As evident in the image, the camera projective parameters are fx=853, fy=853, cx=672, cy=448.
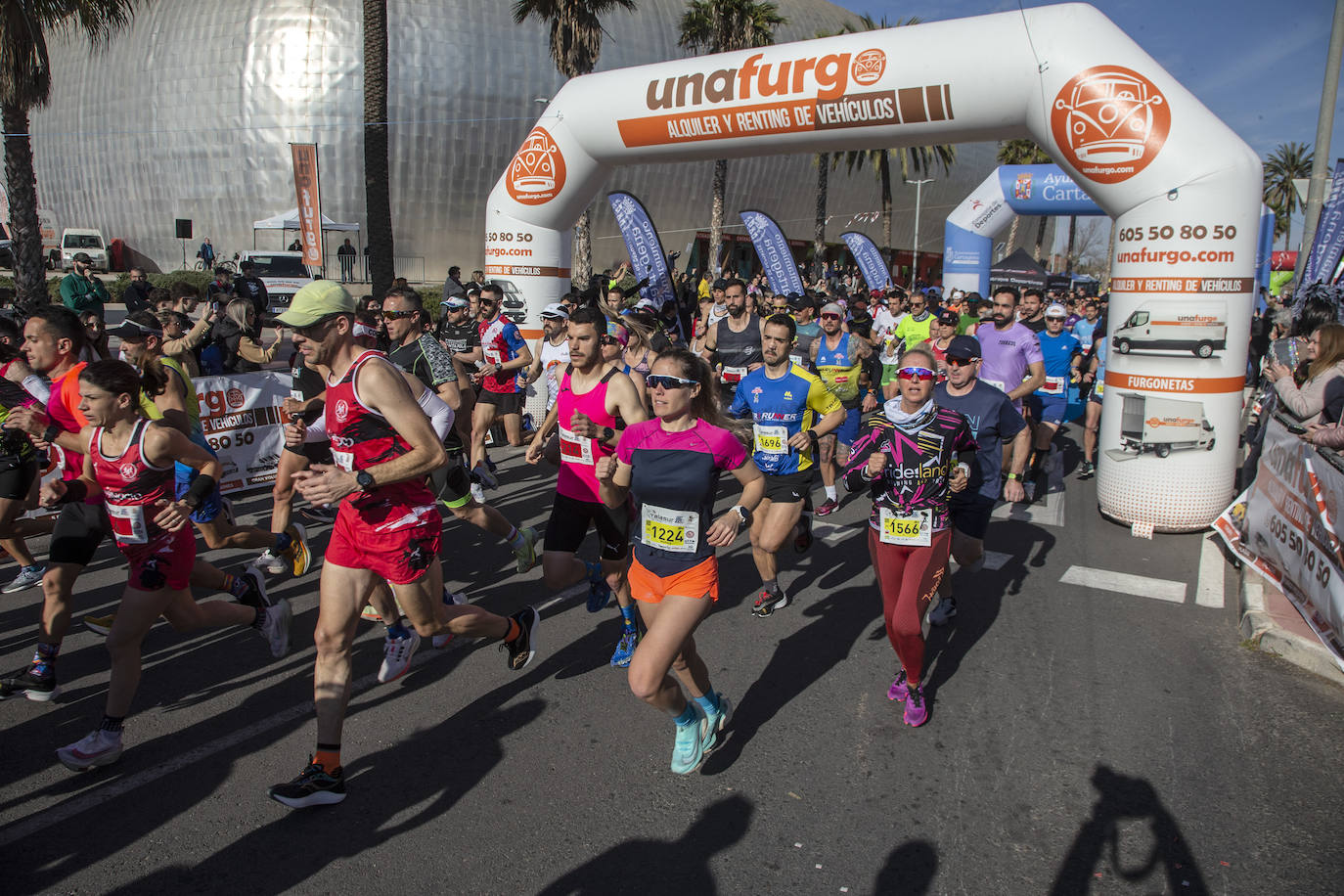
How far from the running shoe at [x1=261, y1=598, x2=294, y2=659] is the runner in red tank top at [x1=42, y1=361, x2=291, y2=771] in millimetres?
742

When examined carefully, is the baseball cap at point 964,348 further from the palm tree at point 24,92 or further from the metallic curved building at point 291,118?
the metallic curved building at point 291,118

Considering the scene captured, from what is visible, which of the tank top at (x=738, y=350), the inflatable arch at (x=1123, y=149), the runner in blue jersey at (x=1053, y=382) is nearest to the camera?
the inflatable arch at (x=1123, y=149)

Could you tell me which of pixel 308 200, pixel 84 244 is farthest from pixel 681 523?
pixel 84 244

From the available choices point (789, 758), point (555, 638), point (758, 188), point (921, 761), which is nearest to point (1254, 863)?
point (921, 761)

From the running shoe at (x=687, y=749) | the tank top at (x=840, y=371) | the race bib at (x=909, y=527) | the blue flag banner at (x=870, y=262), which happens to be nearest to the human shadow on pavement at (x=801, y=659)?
the running shoe at (x=687, y=749)

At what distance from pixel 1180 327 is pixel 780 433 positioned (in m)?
4.27

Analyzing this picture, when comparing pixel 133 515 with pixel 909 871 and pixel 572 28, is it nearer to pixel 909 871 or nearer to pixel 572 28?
pixel 909 871

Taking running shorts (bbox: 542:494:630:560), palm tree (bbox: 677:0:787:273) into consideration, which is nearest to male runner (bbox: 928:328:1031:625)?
running shorts (bbox: 542:494:630:560)

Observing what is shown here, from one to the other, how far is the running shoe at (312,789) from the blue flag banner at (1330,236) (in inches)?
448

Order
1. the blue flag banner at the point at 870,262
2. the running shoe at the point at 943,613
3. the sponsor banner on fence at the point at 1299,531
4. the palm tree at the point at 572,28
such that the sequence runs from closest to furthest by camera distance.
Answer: the sponsor banner on fence at the point at 1299,531 < the running shoe at the point at 943,613 < the palm tree at the point at 572,28 < the blue flag banner at the point at 870,262

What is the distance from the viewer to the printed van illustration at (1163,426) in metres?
7.64

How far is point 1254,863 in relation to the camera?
10.5ft

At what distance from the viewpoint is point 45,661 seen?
4.40 metres

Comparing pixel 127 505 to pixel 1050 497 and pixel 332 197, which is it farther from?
pixel 332 197
